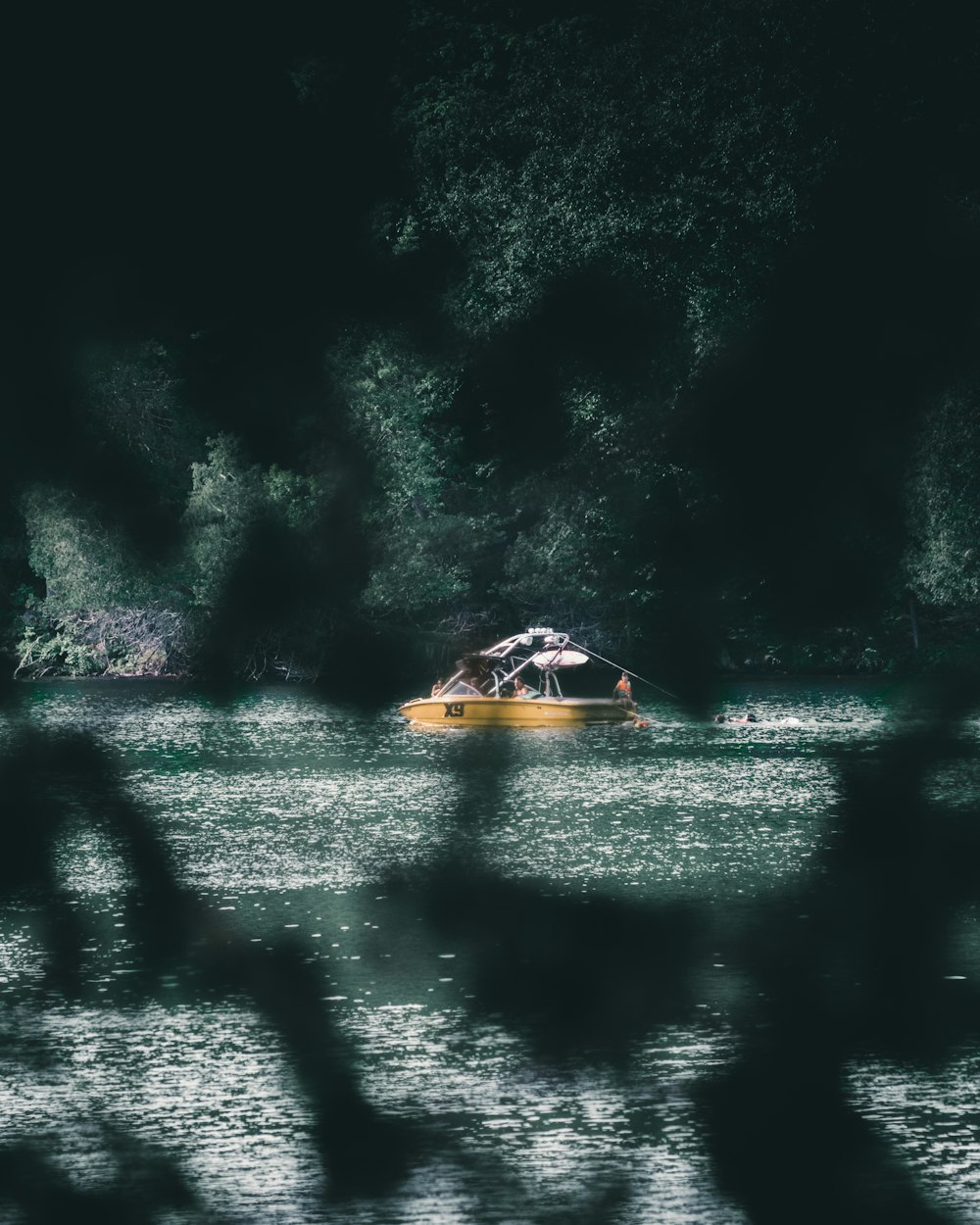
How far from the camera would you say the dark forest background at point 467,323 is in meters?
1.07

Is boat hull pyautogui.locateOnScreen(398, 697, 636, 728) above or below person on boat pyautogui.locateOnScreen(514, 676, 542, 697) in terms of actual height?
below

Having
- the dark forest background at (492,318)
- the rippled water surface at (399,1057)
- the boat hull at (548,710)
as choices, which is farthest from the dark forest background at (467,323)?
the boat hull at (548,710)

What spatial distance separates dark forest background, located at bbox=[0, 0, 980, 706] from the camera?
107cm

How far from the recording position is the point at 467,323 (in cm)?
110

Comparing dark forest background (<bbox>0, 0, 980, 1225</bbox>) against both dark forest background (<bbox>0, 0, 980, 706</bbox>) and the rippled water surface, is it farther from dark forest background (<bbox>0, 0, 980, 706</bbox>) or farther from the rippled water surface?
the rippled water surface

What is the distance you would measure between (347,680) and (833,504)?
453 mm

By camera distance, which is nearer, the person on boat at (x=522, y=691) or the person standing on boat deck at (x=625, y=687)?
the person standing on boat deck at (x=625, y=687)

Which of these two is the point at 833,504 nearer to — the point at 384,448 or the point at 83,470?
the point at 384,448

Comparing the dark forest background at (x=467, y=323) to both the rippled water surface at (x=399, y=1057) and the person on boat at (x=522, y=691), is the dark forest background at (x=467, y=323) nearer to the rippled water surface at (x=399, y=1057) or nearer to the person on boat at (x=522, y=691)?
the rippled water surface at (x=399, y=1057)

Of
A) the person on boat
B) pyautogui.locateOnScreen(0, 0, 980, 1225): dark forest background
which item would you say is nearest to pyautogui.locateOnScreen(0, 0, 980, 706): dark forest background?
pyautogui.locateOnScreen(0, 0, 980, 1225): dark forest background

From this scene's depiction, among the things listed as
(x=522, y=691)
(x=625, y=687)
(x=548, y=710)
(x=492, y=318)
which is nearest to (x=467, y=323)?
(x=492, y=318)

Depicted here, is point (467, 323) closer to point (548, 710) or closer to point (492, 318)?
point (492, 318)

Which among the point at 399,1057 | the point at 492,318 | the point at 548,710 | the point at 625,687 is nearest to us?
the point at 492,318

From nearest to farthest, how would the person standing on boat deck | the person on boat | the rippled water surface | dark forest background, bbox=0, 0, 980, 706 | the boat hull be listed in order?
dark forest background, bbox=0, 0, 980, 706, the person standing on boat deck, the rippled water surface, the boat hull, the person on boat
